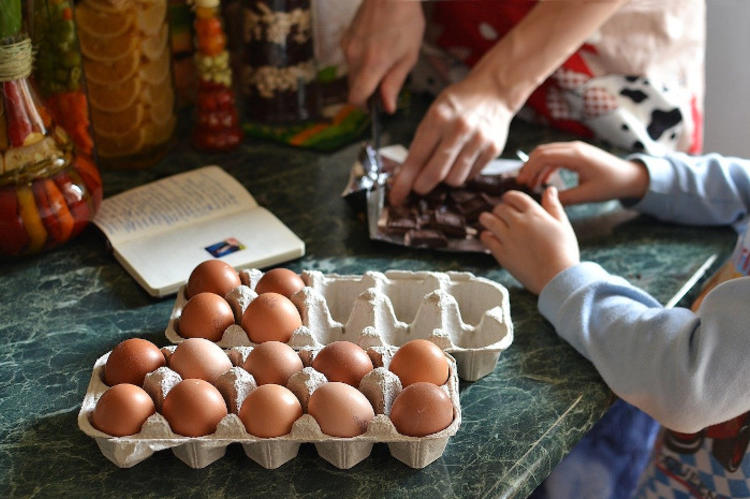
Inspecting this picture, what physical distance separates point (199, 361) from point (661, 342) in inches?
21.2

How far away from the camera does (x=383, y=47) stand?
1.60m

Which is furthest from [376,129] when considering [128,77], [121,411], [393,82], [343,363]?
[121,411]

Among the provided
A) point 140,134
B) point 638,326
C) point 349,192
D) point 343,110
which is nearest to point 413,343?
point 638,326

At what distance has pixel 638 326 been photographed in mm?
1063

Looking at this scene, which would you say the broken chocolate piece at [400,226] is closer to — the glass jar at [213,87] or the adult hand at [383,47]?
the adult hand at [383,47]

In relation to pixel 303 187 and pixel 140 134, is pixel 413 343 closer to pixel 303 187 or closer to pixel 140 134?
pixel 303 187

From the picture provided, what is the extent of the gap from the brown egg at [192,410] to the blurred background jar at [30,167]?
1.63 feet

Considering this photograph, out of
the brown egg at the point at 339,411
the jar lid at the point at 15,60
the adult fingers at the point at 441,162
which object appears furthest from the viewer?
the adult fingers at the point at 441,162

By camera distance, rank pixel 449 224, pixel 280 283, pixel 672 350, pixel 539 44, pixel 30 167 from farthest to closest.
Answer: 1. pixel 539 44
2. pixel 449 224
3. pixel 30 167
4. pixel 280 283
5. pixel 672 350

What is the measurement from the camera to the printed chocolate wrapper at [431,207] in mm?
1350

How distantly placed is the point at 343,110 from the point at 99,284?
70 cm

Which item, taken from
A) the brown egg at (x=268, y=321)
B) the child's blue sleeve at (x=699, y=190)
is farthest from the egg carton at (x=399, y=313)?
the child's blue sleeve at (x=699, y=190)

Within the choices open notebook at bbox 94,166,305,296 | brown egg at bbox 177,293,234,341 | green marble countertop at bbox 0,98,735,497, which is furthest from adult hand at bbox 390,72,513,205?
brown egg at bbox 177,293,234,341

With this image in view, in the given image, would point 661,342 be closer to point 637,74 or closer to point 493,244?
point 493,244
